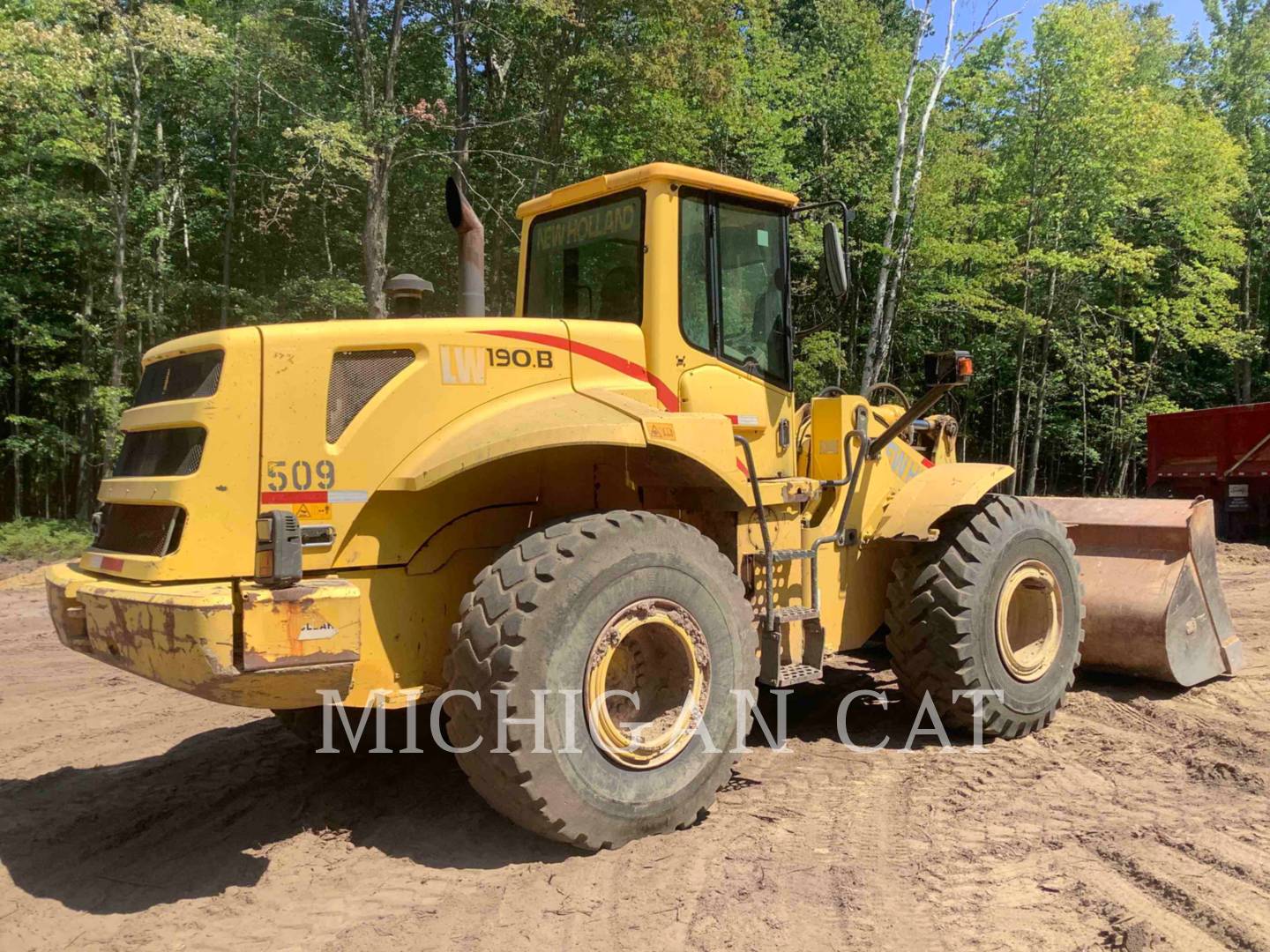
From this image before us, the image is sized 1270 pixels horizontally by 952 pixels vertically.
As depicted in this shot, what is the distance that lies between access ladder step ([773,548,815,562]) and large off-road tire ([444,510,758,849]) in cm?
62

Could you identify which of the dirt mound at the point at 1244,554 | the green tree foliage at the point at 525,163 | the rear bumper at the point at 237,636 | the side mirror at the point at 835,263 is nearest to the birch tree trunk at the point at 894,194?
the green tree foliage at the point at 525,163

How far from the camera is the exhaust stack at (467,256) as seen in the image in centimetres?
471

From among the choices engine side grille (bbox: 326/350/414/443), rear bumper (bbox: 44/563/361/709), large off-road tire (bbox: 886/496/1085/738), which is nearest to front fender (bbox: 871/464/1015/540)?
large off-road tire (bbox: 886/496/1085/738)

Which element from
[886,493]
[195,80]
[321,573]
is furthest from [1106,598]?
[195,80]

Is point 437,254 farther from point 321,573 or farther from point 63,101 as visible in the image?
point 321,573

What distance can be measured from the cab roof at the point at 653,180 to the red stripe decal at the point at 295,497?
1954 millimetres

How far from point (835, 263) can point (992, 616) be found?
2.07 m

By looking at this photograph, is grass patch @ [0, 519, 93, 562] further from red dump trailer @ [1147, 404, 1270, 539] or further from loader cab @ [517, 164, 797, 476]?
red dump trailer @ [1147, 404, 1270, 539]

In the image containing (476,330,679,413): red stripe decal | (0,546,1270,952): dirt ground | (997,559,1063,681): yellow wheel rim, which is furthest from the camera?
(997,559,1063,681): yellow wheel rim

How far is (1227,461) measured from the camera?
1596 centimetres

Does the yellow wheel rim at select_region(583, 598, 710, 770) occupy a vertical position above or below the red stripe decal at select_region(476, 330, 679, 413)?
below

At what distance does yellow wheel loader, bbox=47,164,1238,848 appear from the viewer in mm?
3559

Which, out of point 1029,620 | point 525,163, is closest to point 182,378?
point 1029,620

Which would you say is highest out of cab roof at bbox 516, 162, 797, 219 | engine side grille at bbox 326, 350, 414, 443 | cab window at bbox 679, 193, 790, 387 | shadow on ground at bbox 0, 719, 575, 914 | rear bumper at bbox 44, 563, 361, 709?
cab roof at bbox 516, 162, 797, 219
